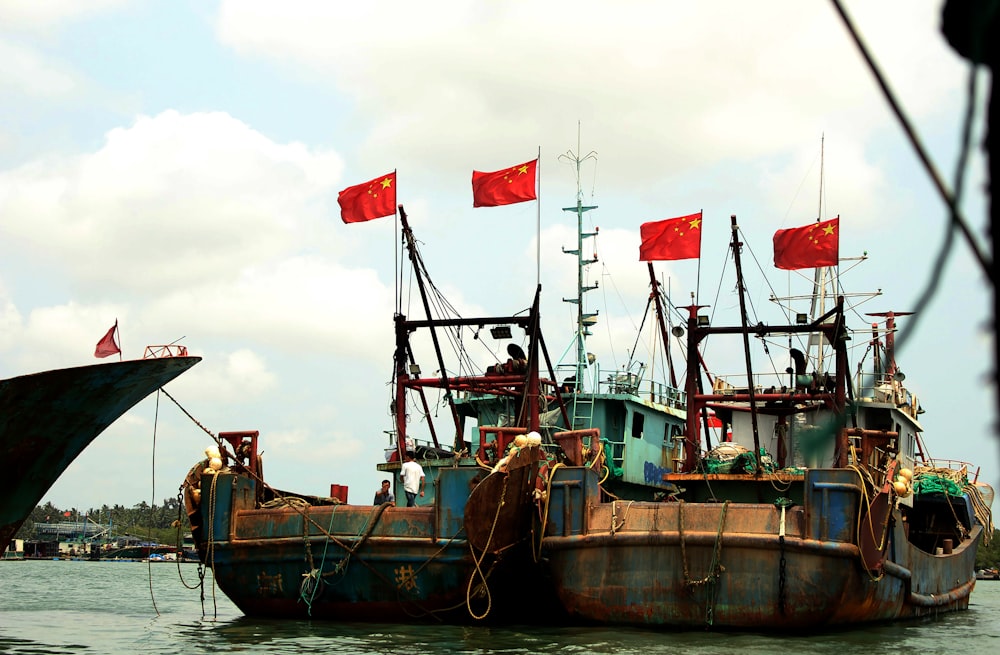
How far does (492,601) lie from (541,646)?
2.66m

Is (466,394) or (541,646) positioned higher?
(466,394)

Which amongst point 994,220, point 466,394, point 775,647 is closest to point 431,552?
point 775,647

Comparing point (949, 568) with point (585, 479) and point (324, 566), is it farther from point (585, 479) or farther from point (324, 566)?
point (324, 566)

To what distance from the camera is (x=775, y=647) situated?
46.0ft

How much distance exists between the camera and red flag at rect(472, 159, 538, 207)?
23844mm

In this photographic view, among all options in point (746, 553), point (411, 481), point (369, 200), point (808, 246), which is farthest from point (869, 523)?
point (369, 200)

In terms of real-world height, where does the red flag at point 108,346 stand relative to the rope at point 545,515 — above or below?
above

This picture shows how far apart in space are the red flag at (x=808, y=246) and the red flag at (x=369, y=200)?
7.97 metres

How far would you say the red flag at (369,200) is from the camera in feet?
80.1

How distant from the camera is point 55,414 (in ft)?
54.9

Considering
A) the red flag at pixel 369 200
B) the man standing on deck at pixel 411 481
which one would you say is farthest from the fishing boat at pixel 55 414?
the red flag at pixel 369 200

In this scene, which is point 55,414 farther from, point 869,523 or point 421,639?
point 869,523

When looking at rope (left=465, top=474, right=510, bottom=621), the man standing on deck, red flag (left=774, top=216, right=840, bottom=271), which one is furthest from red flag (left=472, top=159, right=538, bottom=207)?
rope (left=465, top=474, right=510, bottom=621)

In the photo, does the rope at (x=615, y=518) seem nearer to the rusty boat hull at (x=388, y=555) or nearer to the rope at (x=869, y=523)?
the rusty boat hull at (x=388, y=555)
